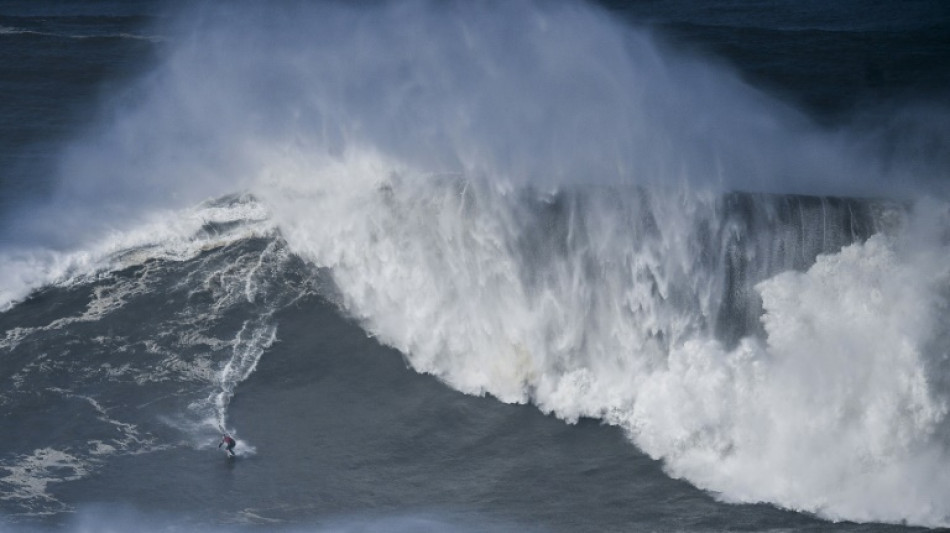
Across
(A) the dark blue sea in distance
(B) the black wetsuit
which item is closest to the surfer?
(B) the black wetsuit

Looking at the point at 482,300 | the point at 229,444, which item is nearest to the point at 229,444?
the point at 229,444

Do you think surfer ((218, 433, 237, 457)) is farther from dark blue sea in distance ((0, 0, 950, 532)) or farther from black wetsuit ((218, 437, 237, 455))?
dark blue sea in distance ((0, 0, 950, 532))

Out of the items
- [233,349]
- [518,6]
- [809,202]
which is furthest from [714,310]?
[518,6]

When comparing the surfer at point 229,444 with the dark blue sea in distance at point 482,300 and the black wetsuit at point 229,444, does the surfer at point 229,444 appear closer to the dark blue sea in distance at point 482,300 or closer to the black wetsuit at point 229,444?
the black wetsuit at point 229,444

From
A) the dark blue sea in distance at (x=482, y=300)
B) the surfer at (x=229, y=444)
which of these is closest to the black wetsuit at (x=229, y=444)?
the surfer at (x=229, y=444)

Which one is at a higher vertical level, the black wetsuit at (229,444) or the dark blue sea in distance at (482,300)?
the dark blue sea in distance at (482,300)

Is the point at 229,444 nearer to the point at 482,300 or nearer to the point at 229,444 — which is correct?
the point at 229,444

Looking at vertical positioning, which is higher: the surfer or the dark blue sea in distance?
the dark blue sea in distance

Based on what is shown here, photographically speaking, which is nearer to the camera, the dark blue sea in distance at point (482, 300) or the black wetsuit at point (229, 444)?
the dark blue sea in distance at point (482, 300)

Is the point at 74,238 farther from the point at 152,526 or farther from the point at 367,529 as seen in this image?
the point at 367,529
